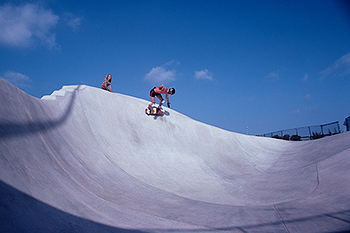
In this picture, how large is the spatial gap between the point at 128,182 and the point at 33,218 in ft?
8.96

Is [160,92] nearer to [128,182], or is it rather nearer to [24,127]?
[128,182]

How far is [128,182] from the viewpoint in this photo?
15.6 ft

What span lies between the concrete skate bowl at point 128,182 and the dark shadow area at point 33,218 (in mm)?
13

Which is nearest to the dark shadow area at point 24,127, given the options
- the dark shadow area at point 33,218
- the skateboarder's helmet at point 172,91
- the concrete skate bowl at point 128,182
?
the concrete skate bowl at point 128,182

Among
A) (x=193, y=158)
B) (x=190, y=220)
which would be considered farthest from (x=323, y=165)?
(x=190, y=220)

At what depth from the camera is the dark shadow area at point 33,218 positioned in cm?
188

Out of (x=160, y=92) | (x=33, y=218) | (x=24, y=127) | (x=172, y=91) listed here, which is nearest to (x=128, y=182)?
(x=24, y=127)

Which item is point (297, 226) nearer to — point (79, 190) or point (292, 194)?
point (292, 194)

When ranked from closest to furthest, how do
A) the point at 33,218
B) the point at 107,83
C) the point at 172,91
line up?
the point at 33,218
the point at 172,91
the point at 107,83

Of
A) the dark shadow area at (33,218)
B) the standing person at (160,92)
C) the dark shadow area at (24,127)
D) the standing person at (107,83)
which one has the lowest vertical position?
the dark shadow area at (33,218)

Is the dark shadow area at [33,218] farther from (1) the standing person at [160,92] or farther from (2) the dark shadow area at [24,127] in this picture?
(1) the standing person at [160,92]

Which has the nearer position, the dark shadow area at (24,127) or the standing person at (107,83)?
the dark shadow area at (24,127)

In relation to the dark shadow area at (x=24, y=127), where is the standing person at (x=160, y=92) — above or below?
above

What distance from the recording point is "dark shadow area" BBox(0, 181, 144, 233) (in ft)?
6.18
